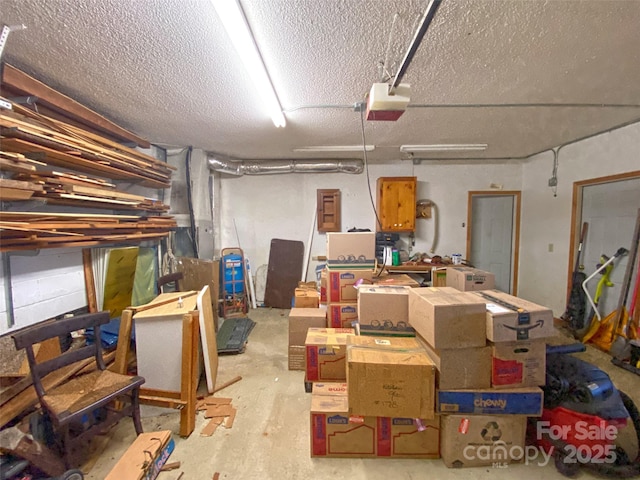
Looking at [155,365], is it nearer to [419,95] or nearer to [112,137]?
[112,137]

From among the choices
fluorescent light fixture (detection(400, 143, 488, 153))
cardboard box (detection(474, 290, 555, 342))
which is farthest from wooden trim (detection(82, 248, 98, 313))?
fluorescent light fixture (detection(400, 143, 488, 153))

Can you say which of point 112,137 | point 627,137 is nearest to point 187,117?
point 112,137

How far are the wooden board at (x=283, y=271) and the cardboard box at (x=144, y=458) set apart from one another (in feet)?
8.94

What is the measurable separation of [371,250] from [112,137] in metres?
2.85

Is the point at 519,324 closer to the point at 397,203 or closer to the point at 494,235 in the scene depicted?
the point at 397,203

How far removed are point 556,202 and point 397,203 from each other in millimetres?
2184

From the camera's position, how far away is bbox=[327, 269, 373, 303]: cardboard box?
2.66 m

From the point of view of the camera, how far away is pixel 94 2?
1239 mm

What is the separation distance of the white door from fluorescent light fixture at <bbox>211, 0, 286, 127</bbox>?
387 centimetres

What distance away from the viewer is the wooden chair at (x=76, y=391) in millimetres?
1435

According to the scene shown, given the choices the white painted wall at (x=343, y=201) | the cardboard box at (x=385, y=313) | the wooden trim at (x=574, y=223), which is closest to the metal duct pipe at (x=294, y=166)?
the white painted wall at (x=343, y=201)

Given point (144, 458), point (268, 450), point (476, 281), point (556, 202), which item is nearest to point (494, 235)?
point (556, 202)

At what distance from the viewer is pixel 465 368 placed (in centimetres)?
156

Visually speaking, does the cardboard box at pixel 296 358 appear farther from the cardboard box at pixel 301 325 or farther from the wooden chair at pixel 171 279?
the wooden chair at pixel 171 279
